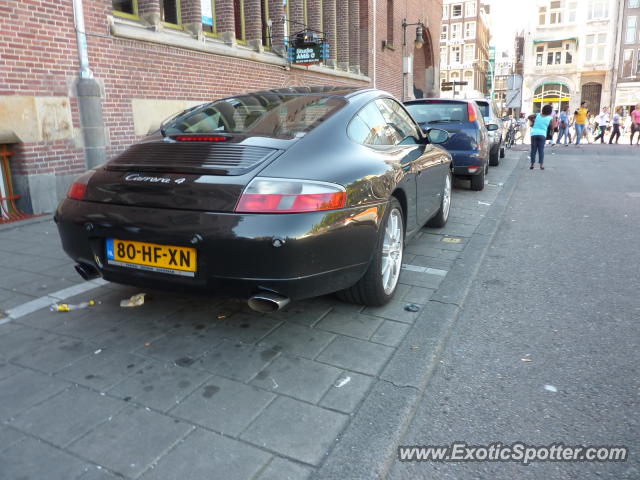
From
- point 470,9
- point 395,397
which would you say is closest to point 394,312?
point 395,397

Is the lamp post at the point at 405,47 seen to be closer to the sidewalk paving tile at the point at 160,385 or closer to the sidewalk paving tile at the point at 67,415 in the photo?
the sidewalk paving tile at the point at 160,385

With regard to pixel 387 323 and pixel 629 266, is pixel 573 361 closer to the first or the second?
pixel 387 323

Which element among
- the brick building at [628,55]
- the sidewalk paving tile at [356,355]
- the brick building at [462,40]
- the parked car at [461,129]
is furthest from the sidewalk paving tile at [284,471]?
the brick building at [462,40]

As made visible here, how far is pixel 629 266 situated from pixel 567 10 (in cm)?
5840

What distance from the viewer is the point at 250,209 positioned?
2.63 meters

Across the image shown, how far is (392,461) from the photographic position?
211 centimetres

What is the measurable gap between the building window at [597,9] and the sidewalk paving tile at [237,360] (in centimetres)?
6096

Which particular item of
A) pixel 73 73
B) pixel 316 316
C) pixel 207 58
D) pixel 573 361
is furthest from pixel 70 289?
pixel 207 58

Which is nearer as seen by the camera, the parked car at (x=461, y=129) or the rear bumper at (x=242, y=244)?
the rear bumper at (x=242, y=244)

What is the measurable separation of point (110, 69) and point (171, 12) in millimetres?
2868

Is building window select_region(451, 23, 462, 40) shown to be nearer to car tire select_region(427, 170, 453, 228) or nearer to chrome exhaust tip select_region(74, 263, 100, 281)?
car tire select_region(427, 170, 453, 228)

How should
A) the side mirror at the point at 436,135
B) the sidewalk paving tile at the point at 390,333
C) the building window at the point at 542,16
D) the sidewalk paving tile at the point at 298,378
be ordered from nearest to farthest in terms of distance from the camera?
1. the sidewalk paving tile at the point at 298,378
2. the sidewalk paving tile at the point at 390,333
3. the side mirror at the point at 436,135
4. the building window at the point at 542,16

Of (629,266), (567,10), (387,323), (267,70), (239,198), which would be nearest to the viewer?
(239,198)

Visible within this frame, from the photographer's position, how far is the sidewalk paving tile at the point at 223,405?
2.27 meters
